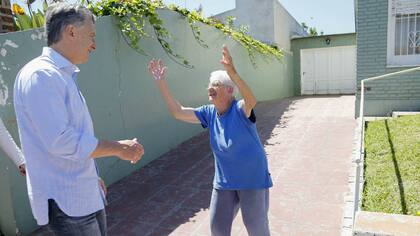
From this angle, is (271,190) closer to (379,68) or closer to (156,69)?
(156,69)

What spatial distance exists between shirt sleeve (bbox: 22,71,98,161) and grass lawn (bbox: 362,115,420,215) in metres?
2.95

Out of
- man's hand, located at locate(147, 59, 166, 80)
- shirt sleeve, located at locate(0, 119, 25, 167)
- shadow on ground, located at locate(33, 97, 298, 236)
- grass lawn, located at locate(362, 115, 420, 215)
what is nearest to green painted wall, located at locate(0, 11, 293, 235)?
shadow on ground, located at locate(33, 97, 298, 236)

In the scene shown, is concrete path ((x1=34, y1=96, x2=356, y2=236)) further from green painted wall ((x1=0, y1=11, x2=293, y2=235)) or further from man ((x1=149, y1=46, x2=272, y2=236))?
man ((x1=149, y1=46, x2=272, y2=236))

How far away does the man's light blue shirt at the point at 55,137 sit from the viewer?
57.3 inches

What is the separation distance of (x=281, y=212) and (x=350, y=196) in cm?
86

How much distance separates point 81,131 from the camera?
1565 mm

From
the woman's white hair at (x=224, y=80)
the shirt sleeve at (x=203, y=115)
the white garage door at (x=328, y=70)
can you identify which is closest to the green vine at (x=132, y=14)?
the shirt sleeve at (x=203, y=115)

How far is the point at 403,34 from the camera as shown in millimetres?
7090

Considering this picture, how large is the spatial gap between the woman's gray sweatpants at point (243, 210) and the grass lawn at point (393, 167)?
1540mm

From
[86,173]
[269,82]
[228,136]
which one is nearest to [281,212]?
[228,136]

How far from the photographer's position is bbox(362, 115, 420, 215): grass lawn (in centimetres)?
345

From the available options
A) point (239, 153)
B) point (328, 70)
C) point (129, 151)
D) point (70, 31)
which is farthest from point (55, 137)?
point (328, 70)

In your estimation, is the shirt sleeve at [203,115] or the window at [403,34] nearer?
the shirt sleeve at [203,115]

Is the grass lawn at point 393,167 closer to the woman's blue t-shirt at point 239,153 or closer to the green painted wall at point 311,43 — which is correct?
the woman's blue t-shirt at point 239,153
